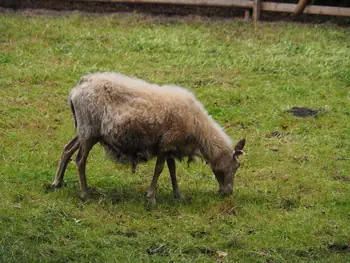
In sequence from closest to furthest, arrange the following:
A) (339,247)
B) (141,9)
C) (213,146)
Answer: (339,247) < (213,146) < (141,9)

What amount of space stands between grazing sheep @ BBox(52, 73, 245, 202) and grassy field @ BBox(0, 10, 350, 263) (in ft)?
1.66

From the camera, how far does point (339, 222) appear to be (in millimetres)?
8414

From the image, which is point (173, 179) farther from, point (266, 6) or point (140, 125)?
point (266, 6)

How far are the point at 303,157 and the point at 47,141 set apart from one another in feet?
11.7

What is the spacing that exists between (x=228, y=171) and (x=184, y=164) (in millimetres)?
1291

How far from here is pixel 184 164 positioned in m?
10.3

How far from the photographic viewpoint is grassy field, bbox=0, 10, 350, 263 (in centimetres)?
765

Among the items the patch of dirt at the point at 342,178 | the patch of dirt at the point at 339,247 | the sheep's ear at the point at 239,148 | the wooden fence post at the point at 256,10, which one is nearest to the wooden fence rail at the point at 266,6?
the wooden fence post at the point at 256,10

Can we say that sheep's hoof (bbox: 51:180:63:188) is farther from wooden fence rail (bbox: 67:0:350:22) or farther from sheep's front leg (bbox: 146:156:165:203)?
wooden fence rail (bbox: 67:0:350:22)

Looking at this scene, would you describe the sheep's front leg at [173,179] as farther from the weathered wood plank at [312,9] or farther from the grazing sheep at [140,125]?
the weathered wood plank at [312,9]

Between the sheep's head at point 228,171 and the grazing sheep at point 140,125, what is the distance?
0.22ft

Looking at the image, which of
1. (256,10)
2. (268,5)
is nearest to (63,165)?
(256,10)

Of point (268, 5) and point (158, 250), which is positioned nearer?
point (158, 250)

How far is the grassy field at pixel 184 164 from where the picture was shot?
7648 mm
